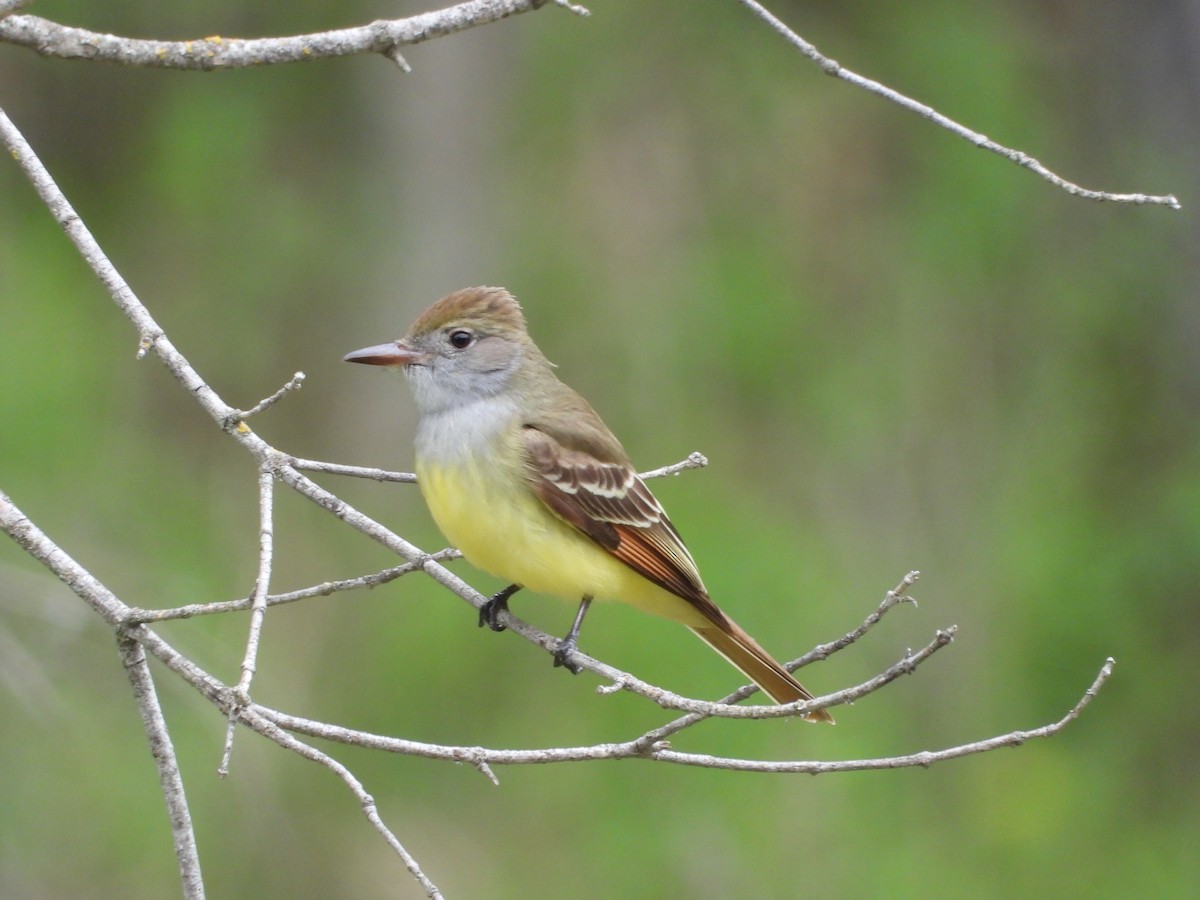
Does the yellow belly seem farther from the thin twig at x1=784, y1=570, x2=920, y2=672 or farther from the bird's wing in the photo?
the thin twig at x1=784, y1=570, x2=920, y2=672

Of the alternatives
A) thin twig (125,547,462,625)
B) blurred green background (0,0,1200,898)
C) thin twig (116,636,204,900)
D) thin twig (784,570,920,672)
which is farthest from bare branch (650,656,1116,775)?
blurred green background (0,0,1200,898)

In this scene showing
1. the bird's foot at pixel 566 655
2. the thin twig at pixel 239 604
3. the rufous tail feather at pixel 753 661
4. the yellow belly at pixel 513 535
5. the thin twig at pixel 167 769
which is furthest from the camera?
the rufous tail feather at pixel 753 661

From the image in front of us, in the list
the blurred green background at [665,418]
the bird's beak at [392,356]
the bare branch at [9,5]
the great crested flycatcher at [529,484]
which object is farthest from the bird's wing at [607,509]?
the blurred green background at [665,418]

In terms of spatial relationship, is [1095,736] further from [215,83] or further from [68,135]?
[68,135]

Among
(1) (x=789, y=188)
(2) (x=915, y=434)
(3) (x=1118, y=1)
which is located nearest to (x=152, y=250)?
(1) (x=789, y=188)

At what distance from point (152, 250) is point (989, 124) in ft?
16.2

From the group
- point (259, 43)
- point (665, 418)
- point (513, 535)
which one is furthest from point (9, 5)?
point (665, 418)

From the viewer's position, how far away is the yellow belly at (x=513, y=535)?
3953mm

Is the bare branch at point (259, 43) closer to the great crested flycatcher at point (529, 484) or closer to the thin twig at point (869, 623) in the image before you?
the great crested flycatcher at point (529, 484)

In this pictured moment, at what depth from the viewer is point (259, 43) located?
10.4ft

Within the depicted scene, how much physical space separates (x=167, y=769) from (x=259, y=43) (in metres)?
1.47

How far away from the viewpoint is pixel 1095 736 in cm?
722

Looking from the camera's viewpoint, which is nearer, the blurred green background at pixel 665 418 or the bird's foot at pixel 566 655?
the bird's foot at pixel 566 655

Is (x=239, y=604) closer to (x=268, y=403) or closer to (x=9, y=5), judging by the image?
(x=268, y=403)
